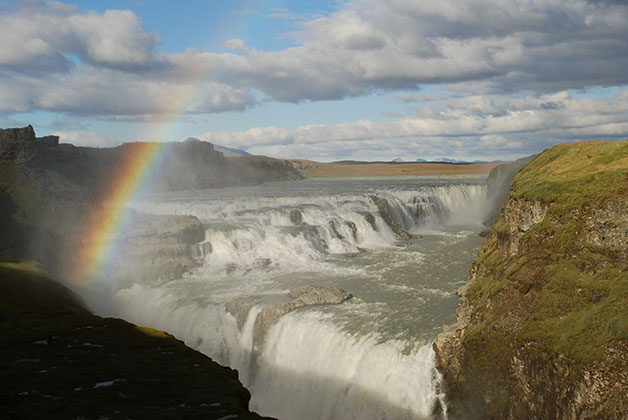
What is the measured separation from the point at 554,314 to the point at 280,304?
10.3 metres

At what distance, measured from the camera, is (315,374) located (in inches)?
626

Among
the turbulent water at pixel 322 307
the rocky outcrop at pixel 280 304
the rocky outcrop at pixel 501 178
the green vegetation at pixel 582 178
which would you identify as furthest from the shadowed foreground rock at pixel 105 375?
the rocky outcrop at pixel 501 178

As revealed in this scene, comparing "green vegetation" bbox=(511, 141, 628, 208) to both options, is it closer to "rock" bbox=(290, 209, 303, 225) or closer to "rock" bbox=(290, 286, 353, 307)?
"rock" bbox=(290, 286, 353, 307)

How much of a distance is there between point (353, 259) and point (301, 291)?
8971mm

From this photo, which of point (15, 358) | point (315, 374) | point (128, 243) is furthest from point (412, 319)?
point (128, 243)

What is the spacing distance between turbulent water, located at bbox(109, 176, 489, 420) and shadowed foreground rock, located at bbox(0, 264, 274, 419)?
6423 mm

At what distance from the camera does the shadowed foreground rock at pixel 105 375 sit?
701cm

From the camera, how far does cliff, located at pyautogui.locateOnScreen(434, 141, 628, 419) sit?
33.1 ft

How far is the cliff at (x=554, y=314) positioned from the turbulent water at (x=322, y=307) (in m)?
1.46

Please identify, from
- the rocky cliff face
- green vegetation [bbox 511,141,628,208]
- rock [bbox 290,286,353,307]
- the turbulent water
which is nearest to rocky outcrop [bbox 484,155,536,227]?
the turbulent water

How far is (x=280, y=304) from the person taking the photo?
62.3ft

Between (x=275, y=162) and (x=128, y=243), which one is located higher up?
(x=275, y=162)

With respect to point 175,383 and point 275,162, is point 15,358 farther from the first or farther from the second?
point 275,162

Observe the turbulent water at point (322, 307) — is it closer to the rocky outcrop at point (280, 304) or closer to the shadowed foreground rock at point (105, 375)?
the rocky outcrop at point (280, 304)
